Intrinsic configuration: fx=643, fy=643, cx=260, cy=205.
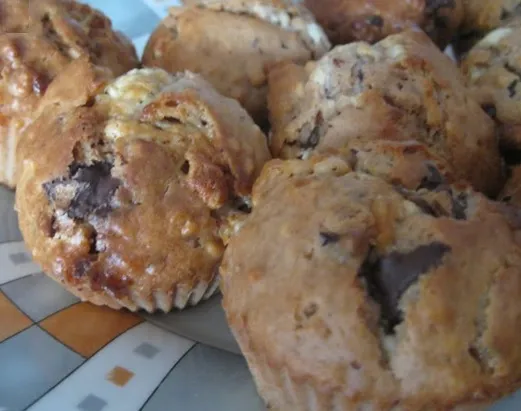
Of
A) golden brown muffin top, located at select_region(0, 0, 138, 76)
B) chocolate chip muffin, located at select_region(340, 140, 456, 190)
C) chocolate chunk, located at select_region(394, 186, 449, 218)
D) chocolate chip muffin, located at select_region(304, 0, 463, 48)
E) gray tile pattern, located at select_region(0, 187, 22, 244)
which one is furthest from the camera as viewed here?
chocolate chip muffin, located at select_region(304, 0, 463, 48)

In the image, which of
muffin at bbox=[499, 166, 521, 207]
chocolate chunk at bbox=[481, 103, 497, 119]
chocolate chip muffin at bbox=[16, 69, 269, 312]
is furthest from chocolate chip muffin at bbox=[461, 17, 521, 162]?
chocolate chip muffin at bbox=[16, 69, 269, 312]

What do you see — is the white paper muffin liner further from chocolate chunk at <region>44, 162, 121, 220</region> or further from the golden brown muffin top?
the golden brown muffin top

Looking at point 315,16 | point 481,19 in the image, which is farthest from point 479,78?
point 315,16

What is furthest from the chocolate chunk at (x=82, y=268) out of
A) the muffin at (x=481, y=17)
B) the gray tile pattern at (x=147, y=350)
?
the muffin at (x=481, y=17)

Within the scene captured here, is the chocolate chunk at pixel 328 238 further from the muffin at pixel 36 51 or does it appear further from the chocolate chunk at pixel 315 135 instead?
the muffin at pixel 36 51

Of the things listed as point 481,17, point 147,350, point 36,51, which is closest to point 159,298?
point 147,350
